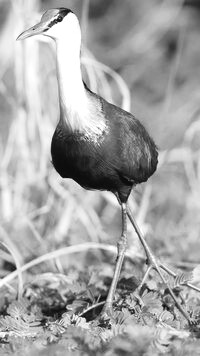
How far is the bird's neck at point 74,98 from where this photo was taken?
3.12 metres

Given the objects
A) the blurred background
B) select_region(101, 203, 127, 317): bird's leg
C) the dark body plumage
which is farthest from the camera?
the blurred background

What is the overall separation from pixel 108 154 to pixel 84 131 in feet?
0.47

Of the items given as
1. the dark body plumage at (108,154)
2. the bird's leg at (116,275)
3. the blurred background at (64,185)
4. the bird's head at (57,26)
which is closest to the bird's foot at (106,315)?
the bird's leg at (116,275)

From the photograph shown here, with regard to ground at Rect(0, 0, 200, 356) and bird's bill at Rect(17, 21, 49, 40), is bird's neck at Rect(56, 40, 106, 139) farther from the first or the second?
ground at Rect(0, 0, 200, 356)

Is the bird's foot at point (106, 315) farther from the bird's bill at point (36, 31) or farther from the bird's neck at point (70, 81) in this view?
the bird's bill at point (36, 31)

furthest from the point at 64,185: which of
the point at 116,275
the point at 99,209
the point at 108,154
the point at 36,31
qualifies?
the point at 36,31

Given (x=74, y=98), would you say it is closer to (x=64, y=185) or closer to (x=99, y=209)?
(x=64, y=185)

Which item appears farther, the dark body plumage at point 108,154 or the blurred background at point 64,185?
the blurred background at point 64,185

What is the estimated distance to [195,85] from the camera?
7801 millimetres

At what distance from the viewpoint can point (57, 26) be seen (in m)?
3.11

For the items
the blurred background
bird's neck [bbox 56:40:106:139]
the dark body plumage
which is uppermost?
bird's neck [bbox 56:40:106:139]

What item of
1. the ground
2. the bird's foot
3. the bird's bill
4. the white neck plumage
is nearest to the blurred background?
the ground

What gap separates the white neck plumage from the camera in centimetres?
312

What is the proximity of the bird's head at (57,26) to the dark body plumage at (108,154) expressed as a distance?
0.28m
